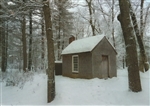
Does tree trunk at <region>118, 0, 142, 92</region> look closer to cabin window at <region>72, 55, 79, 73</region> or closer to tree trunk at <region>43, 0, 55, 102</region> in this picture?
tree trunk at <region>43, 0, 55, 102</region>

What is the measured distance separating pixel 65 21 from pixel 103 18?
8113 mm

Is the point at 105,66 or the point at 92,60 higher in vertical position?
the point at 92,60

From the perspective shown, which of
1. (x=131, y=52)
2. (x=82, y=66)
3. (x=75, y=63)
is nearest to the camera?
(x=131, y=52)

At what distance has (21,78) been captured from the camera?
1056 cm

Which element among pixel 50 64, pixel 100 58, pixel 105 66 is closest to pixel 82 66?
pixel 100 58

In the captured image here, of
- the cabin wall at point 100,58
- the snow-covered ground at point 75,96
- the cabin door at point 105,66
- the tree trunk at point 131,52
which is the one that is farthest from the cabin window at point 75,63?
the tree trunk at point 131,52

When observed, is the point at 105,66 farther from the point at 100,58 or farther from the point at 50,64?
the point at 50,64

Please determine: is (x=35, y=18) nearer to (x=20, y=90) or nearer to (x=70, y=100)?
(x=20, y=90)

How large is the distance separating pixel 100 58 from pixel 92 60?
3.33ft

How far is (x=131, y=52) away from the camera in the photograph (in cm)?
671

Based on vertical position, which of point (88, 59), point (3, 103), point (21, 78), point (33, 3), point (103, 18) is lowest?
point (3, 103)

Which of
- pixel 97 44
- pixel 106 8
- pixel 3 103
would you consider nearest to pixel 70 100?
pixel 3 103

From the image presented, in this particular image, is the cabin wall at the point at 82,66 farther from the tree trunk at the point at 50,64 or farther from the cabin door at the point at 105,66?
the tree trunk at the point at 50,64

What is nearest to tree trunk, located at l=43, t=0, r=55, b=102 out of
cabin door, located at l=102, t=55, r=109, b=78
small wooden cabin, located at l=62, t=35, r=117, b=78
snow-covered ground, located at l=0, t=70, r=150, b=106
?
snow-covered ground, located at l=0, t=70, r=150, b=106
